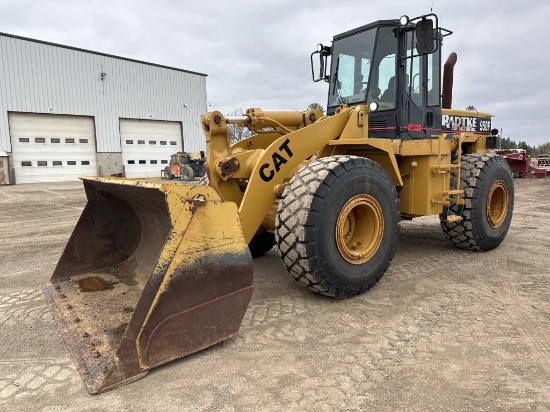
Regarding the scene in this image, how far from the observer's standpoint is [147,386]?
2.34m

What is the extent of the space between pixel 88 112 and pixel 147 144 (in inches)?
166

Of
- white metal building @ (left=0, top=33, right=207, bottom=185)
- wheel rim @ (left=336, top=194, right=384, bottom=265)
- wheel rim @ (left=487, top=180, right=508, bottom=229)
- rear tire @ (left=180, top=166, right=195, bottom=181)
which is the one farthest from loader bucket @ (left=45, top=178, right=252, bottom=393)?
white metal building @ (left=0, top=33, right=207, bottom=185)

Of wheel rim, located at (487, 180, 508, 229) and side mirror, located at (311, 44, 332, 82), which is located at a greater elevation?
side mirror, located at (311, 44, 332, 82)

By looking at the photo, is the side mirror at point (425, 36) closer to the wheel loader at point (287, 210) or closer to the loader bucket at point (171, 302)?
the wheel loader at point (287, 210)

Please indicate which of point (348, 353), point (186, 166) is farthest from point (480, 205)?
point (186, 166)

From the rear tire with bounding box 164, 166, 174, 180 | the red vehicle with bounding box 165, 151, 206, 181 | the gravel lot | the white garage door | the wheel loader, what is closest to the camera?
the gravel lot

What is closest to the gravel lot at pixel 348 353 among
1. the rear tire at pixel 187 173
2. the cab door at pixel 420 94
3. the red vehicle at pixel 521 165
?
the cab door at pixel 420 94

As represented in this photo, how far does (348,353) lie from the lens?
8.81 feet

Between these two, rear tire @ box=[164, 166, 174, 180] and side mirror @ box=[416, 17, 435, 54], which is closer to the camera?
side mirror @ box=[416, 17, 435, 54]

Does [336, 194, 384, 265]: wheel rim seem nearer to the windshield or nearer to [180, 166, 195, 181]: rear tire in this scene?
the windshield

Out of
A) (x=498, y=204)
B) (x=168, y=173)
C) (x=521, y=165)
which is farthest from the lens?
(x=168, y=173)

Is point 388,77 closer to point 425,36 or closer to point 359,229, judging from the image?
point 425,36

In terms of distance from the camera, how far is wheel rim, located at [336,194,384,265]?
11.4ft

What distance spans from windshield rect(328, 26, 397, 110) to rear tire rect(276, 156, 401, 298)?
1.37 metres
